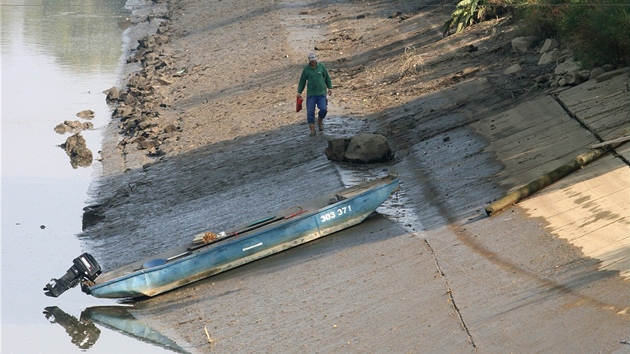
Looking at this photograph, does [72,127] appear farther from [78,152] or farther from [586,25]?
[586,25]

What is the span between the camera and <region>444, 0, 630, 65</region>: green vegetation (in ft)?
63.6

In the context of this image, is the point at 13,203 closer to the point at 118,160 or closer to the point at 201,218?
the point at 118,160

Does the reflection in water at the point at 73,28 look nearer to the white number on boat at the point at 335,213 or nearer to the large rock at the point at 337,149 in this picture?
the large rock at the point at 337,149

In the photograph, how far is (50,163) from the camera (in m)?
24.9

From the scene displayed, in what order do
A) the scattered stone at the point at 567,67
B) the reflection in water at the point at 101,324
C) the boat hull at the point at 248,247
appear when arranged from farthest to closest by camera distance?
the scattered stone at the point at 567,67
the boat hull at the point at 248,247
the reflection in water at the point at 101,324

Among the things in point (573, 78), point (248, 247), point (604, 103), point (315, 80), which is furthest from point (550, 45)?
point (248, 247)

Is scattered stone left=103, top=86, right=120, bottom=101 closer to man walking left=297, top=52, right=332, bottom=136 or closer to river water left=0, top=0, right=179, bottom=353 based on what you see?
river water left=0, top=0, right=179, bottom=353

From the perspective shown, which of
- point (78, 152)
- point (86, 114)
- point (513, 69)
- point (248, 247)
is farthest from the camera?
point (86, 114)

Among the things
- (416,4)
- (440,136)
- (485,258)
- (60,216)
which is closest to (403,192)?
(440,136)

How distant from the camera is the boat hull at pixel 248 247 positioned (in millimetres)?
15039

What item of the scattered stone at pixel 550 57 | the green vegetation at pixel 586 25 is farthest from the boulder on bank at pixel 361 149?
the scattered stone at pixel 550 57

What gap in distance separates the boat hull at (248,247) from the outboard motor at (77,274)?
0.18m

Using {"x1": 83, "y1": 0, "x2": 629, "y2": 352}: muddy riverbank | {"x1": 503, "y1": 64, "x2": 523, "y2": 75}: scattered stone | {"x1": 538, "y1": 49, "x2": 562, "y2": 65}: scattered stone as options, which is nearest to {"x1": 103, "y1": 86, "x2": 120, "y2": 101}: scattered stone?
{"x1": 83, "y1": 0, "x2": 629, "y2": 352}: muddy riverbank

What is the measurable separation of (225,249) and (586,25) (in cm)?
902
